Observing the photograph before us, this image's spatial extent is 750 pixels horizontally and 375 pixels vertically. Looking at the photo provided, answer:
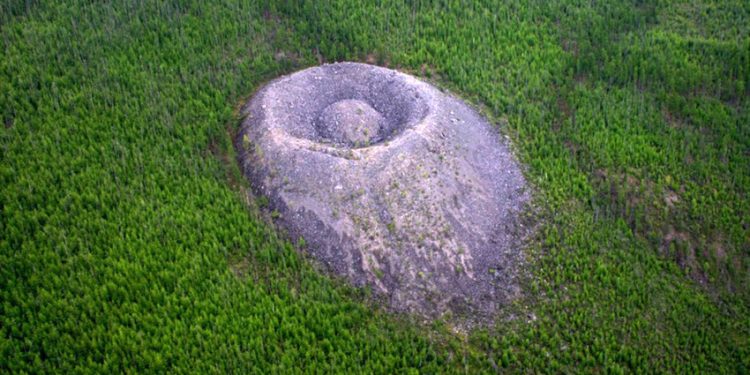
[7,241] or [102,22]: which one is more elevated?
[102,22]

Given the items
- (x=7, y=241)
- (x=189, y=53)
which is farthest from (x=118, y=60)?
(x=7, y=241)

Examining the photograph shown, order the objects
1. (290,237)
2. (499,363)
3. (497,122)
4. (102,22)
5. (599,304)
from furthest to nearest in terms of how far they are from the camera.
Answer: (102,22) < (497,122) < (290,237) < (599,304) < (499,363)

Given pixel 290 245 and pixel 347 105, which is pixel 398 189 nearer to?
pixel 290 245

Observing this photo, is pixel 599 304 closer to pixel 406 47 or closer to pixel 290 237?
pixel 290 237

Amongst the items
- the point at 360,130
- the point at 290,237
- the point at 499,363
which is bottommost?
the point at 499,363

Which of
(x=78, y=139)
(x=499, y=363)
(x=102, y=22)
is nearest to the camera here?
(x=499, y=363)

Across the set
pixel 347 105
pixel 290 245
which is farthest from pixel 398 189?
pixel 347 105
